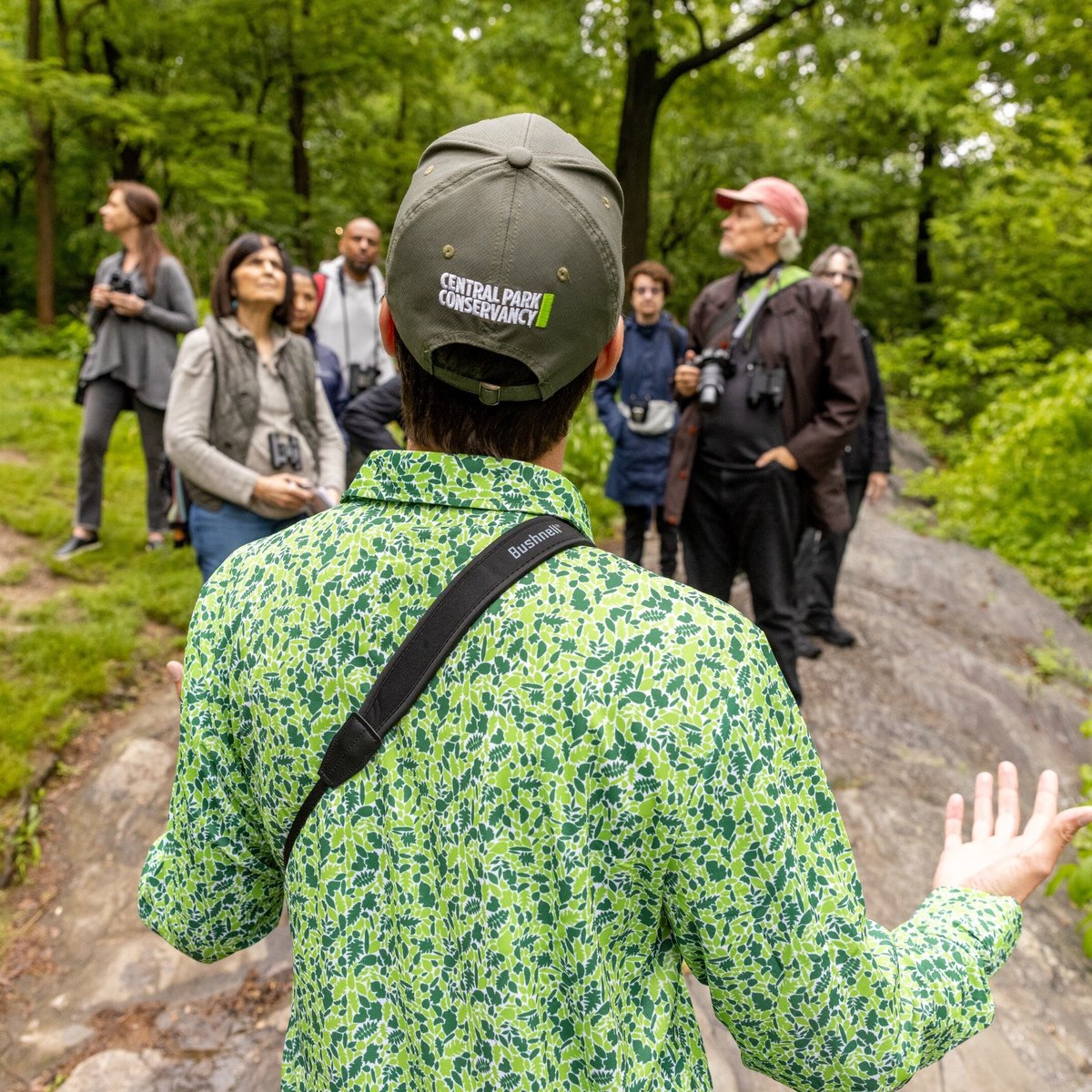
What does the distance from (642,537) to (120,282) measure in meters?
3.41

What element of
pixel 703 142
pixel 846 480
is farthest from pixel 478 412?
pixel 703 142

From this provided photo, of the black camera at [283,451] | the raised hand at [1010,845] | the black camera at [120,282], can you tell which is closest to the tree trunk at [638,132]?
the black camera at [120,282]

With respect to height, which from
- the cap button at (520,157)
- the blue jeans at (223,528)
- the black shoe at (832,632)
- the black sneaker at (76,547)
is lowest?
the black sneaker at (76,547)

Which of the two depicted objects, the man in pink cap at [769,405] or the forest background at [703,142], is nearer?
the man in pink cap at [769,405]

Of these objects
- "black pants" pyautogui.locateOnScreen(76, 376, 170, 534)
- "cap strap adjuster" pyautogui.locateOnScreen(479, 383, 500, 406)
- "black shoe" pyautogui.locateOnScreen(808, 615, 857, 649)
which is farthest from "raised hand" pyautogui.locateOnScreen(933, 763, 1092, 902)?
"black pants" pyautogui.locateOnScreen(76, 376, 170, 534)

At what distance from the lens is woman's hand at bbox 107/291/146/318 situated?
5172 millimetres

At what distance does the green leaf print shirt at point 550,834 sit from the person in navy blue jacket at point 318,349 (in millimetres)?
4013

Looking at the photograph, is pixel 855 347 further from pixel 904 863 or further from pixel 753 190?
pixel 904 863

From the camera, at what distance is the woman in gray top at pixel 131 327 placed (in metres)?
5.17

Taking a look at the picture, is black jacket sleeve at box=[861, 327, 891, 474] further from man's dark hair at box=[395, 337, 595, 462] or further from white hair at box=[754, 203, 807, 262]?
man's dark hair at box=[395, 337, 595, 462]

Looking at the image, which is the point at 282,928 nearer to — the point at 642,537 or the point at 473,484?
the point at 473,484

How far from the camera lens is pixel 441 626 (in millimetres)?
888

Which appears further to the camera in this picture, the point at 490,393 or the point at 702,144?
the point at 702,144

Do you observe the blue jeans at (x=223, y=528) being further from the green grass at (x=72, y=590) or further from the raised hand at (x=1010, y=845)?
the raised hand at (x=1010, y=845)
